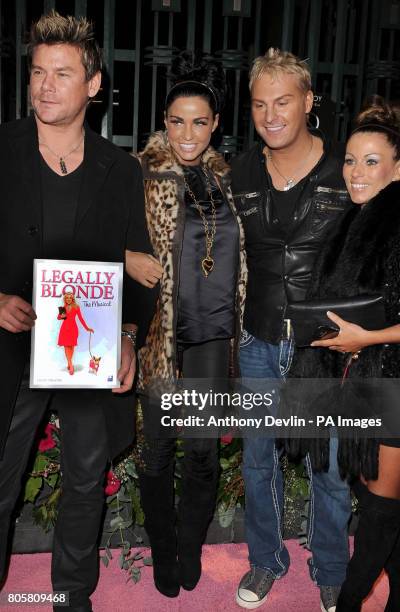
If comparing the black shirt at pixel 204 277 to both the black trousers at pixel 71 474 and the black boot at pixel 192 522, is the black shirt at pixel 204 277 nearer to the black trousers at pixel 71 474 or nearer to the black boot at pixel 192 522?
the black trousers at pixel 71 474

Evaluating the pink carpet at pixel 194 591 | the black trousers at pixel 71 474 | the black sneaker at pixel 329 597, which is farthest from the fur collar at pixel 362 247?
the pink carpet at pixel 194 591

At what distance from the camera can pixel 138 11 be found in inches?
142

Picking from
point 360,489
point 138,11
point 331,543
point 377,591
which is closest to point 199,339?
point 360,489

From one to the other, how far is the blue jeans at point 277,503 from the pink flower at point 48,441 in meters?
1.08

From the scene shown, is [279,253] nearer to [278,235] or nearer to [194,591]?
[278,235]

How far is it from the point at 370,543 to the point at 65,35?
2.35 m

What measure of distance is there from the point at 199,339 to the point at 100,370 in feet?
2.12

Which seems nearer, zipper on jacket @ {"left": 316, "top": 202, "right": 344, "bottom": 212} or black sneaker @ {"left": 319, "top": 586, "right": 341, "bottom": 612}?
zipper on jacket @ {"left": 316, "top": 202, "right": 344, "bottom": 212}

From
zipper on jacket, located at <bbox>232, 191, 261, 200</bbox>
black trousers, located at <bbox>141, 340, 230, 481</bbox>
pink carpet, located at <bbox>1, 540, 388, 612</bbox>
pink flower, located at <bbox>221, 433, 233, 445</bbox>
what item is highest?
zipper on jacket, located at <bbox>232, 191, 261, 200</bbox>

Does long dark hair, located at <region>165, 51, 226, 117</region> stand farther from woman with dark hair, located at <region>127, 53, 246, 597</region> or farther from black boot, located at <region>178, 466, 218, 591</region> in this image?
black boot, located at <region>178, 466, 218, 591</region>

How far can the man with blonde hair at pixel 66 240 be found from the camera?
2.32 m

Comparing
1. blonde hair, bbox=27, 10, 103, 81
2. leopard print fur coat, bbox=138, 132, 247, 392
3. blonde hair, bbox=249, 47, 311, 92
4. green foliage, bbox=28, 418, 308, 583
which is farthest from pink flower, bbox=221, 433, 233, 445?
blonde hair, bbox=27, 10, 103, 81

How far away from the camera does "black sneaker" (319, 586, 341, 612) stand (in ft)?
9.67

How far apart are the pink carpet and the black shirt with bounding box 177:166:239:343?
1.32 m
